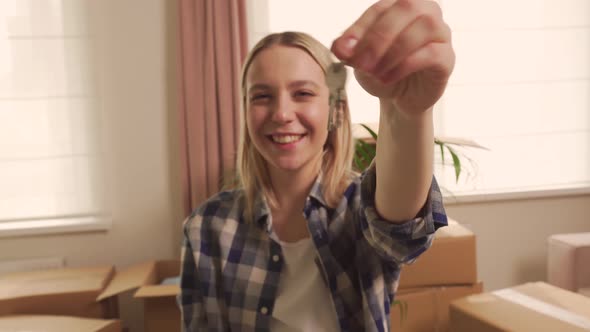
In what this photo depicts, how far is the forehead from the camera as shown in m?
0.95

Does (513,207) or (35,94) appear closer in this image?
(35,94)

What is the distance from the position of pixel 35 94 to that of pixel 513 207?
267 centimetres

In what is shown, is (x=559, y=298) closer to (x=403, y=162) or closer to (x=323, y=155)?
(x=323, y=155)

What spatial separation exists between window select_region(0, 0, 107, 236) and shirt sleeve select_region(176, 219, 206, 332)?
1.57 m

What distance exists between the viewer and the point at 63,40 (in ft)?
7.80

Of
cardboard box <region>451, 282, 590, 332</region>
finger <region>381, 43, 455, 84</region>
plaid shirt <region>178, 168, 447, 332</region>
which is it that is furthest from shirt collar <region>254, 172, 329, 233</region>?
cardboard box <region>451, 282, 590, 332</region>

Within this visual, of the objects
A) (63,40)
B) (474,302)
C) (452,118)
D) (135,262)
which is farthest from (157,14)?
(474,302)

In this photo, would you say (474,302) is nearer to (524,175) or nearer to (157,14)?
(524,175)

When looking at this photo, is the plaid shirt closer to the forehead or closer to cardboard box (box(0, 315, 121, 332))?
the forehead

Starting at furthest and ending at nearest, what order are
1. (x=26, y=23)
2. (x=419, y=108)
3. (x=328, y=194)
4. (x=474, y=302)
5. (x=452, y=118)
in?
1. (x=452, y=118)
2. (x=26, y=23)
3. (x=474, y=302)
4. (x=328, y=194)
5. (x=419, y=108)

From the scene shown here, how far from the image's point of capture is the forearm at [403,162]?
653mm

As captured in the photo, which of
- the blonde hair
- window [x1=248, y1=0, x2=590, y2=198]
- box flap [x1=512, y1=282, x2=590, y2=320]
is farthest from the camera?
window [x1=248, y1=0, x2=590, y2=198]

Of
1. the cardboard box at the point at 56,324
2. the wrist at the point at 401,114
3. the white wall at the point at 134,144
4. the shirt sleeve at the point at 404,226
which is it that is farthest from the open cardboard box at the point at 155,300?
the wrist at the point at 401,114

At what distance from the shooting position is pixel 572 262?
2.15 metres
